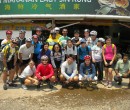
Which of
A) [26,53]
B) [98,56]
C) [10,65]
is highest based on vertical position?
[26,53]

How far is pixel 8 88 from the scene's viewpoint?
8.41m

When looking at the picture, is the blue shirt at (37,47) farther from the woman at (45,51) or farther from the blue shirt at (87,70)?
the blue shirt at (87,70)

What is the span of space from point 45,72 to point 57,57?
68cm

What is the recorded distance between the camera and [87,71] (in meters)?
8.59

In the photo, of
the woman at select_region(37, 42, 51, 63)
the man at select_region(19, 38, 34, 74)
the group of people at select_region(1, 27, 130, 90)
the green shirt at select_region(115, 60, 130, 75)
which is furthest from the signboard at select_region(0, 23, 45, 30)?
the green shirt at select_region(115, 60, 130, 75)

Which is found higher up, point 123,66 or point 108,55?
point 108,55

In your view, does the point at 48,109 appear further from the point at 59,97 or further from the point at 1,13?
the point at 1,13

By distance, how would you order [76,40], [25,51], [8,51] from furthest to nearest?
[76,40]
[25,51]
[8,51]

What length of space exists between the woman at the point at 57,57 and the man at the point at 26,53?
69 cm

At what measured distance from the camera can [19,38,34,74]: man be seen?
8.60 meters

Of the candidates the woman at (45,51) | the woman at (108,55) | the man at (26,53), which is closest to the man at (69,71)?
the woman at (45,51)

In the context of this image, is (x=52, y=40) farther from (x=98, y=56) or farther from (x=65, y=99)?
(x=65, y=99)

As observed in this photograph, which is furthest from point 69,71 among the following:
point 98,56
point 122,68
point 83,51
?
point 122,68

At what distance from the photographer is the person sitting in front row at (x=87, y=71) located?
847 cm
